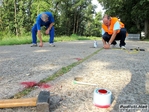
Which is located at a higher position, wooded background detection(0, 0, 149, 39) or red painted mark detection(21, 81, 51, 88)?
wooded background detection(0, 0, 149, 39)

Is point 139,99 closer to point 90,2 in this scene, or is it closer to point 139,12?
point 139,12

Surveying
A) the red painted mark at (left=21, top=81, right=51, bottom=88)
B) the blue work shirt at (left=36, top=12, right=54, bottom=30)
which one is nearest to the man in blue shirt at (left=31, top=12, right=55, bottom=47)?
the blue work shirt at (left=36, top=12, right=54, bottom=30)

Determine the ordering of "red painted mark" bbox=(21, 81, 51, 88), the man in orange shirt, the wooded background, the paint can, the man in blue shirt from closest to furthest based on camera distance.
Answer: the paint can, "red painted mark" bbox=(21, 81, 51, 88), the man in orange shirt, the man in blue shirt, the wooded background

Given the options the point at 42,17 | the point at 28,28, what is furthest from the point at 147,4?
the point at 28,28

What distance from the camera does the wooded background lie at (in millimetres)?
20375

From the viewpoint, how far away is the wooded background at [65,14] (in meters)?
20.4

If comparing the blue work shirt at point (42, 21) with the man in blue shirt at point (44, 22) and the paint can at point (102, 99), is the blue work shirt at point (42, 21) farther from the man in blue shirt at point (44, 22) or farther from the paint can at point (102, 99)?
the paint can at point (102, 99)

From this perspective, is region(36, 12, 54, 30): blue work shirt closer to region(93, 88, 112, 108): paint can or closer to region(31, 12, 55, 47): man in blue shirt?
region(31, 12, 55, 47): man in blue shirt

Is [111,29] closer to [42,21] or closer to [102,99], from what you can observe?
[42,21]

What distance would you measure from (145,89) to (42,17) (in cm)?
414

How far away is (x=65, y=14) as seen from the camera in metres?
37.8

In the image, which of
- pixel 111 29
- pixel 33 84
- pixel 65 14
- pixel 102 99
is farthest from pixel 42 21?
pixel 65 14

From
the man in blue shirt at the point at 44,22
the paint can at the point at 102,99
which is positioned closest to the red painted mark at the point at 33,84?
the paint can at the point at 102,99

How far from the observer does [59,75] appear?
1809mm
